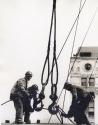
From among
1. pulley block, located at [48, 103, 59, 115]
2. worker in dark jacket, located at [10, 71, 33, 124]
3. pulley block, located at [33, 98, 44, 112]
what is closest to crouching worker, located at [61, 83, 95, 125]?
pulley block, located at [48, 103, 59, 115]

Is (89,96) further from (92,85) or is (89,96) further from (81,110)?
(92,85)

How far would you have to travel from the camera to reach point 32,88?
33.4ft

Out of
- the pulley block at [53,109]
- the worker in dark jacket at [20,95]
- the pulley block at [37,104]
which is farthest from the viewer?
the pulley block at [37,104]

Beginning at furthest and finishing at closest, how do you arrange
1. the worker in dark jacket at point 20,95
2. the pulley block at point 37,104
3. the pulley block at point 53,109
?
the pulley block at point 37,104 → the pulley block at point 53,109 → the worker in dark jacket at point 20,95

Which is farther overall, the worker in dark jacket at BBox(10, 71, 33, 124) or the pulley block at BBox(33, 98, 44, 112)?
the pulley block at BBox(33, 98, 44, 112)

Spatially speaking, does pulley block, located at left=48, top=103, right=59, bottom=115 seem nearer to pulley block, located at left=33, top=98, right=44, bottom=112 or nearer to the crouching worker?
pulley block, located at left=33, top=98, right=44, bottom=112

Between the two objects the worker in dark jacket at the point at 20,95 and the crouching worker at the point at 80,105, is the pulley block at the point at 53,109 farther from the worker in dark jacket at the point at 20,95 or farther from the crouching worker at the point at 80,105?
the worker in dark jacket at the point at 20,95

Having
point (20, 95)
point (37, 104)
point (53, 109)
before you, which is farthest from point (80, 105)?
point (20, 95)

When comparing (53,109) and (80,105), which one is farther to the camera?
(80,105)

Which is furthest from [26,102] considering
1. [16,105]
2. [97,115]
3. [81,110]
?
[97,115]

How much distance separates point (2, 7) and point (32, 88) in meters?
2.73

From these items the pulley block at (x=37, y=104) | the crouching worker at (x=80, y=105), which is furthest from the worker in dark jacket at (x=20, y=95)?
the crouching worker at (x=80, y=105)

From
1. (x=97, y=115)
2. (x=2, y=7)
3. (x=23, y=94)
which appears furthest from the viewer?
(x=97, y=115)

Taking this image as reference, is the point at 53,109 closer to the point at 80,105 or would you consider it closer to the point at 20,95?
the point at 80,105
